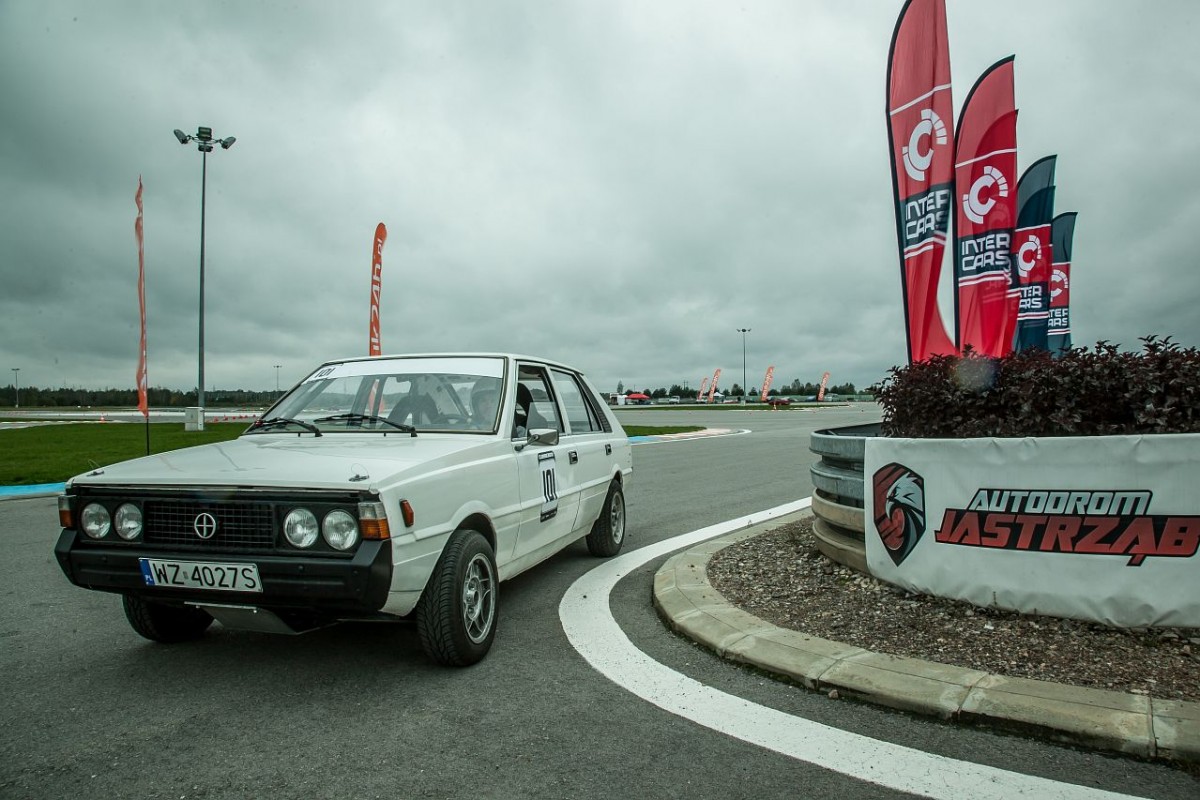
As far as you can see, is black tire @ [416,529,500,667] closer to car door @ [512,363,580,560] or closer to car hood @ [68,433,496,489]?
car hood @ [68,433,496,489]

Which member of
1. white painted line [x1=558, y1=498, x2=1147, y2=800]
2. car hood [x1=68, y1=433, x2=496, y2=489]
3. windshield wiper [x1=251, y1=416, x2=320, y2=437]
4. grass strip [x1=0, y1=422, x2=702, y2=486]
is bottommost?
white painted line [x1=558, y1=498, x2=1147, y2=800]

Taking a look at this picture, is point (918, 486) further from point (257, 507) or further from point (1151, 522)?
point (257, 507)

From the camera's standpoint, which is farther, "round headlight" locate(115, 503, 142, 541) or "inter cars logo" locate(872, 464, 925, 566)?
"inter cars logo" locate(872, 464, 925, 566)

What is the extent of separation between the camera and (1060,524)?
11.7 feet

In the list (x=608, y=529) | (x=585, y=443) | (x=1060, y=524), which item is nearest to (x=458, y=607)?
(x=585, y=443)

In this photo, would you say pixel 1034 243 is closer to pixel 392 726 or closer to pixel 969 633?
pixel 969 633

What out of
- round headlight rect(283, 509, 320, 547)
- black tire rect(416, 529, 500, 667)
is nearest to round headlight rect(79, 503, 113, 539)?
round headlight rect(283, 509, 320, 547)

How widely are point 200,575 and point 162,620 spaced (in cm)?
93

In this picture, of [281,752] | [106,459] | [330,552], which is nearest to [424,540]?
[330,552]

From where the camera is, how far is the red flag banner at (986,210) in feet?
31.8

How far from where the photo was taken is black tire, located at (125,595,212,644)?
391 cm

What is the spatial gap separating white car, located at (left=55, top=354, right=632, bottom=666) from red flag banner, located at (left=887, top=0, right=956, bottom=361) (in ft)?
19.6

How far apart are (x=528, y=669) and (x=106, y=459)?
13950mm

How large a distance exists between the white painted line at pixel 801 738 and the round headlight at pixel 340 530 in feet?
4.42
